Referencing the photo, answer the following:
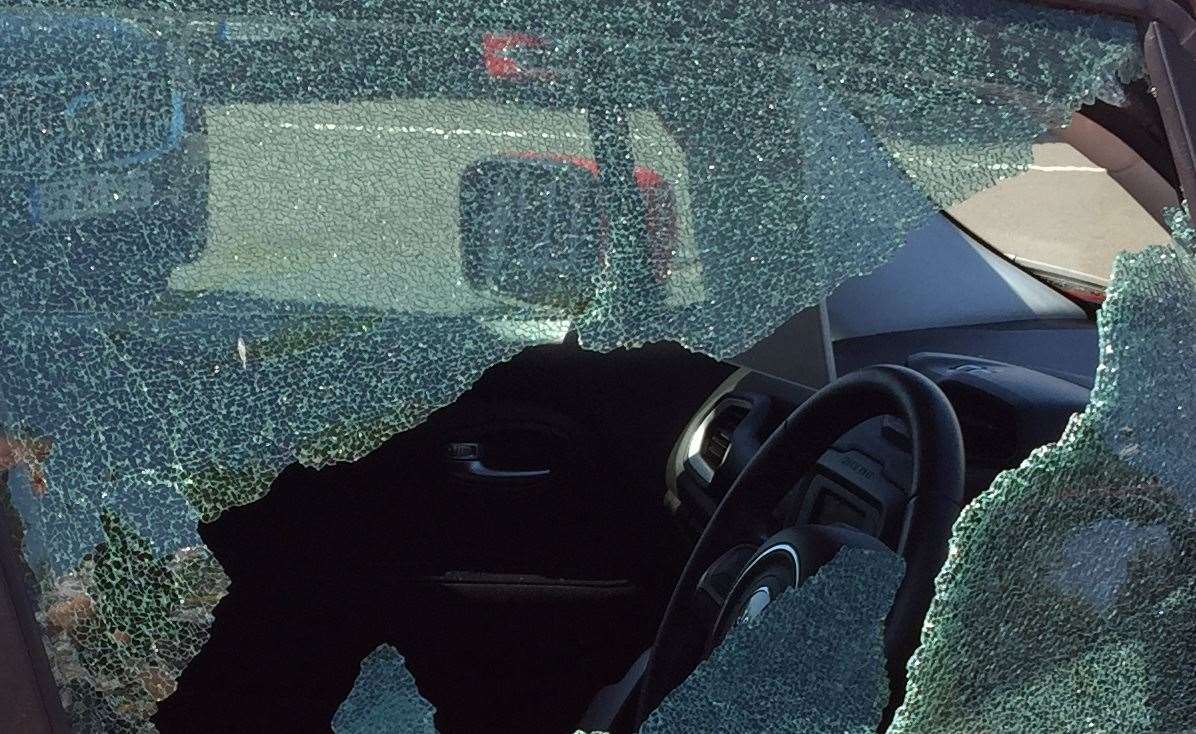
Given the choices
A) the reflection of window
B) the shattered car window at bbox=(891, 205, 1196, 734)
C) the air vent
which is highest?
the reflection of window

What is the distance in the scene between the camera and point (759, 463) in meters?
1.82

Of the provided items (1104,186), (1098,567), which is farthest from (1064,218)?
(1098,567)

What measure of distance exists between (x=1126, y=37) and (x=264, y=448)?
34.9 inches

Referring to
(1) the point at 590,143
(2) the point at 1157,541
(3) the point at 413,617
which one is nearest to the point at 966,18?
(1) the point at 590,143

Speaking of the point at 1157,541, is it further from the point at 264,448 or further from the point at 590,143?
the point at 264,448

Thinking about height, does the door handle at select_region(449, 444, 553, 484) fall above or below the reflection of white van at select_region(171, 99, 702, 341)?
below

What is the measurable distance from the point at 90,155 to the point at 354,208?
207 mm

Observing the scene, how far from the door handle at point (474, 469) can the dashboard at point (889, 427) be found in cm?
35

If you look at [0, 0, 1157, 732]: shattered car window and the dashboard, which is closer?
[0, 0, 1157, 732]: shattered car window

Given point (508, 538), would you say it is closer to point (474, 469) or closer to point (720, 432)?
point (474, 469)

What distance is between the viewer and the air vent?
252cm

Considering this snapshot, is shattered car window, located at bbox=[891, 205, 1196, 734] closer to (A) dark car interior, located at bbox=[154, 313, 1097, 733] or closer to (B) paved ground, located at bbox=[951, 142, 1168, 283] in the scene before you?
(B) paved ground, located at bbox=[951, 142, 1168, 283]

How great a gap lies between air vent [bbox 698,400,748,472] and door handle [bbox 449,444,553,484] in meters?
0.41

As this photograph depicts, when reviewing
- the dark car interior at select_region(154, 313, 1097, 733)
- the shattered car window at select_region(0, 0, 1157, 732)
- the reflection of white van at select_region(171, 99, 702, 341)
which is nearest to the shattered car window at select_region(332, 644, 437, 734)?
the shattered car window at select_region(0, 0, 1157, 732)
